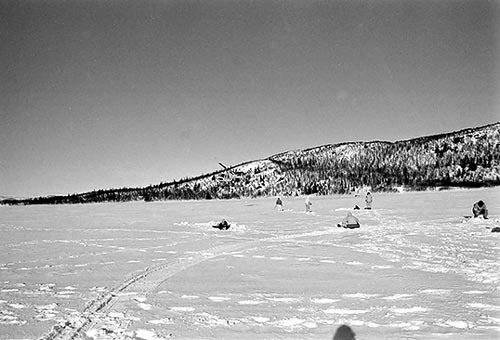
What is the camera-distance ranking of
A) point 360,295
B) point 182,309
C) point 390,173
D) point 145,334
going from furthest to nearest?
1. point 390,173
2. point 360,295
3. point 182,309
4. point 145,334

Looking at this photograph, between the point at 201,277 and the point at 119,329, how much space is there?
483cm

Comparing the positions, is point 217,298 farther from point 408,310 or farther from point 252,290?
point 408,310

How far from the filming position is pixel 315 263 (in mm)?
13883

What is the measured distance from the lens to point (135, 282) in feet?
35.2

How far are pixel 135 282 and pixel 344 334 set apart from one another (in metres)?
5.87

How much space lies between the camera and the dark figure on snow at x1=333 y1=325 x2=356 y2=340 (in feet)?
21.7

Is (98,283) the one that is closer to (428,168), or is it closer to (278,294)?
(278,294)

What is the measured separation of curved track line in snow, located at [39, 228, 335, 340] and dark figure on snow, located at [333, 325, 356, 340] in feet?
12.9

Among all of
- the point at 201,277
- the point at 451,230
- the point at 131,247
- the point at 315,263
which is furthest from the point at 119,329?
the point at 451,230

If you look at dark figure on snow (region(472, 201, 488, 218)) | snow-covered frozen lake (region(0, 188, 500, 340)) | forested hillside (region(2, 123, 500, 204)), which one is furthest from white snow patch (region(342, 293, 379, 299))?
forested hillside (region(2, 123, 500, 204))

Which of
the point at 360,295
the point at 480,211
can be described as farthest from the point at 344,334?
the point at 480,211

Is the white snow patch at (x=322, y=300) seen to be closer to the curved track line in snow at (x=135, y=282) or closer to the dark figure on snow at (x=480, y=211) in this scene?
the curved track line in snow at (x=135, y=282)

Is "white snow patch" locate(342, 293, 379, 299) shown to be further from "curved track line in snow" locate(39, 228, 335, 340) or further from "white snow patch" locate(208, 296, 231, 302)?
"curved track line in snow" locate(39, 228, 335, 340)

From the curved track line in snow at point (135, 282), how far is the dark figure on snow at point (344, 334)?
3.93 meters
